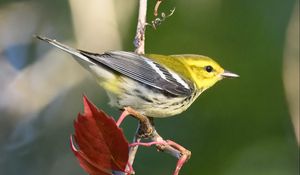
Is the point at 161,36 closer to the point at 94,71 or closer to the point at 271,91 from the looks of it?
the point at 271,91

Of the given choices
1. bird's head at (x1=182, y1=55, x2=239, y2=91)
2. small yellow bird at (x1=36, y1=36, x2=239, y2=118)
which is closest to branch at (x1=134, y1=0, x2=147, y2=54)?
small yellow bird at (x1=36, y1=36, x2=239, y2=118)

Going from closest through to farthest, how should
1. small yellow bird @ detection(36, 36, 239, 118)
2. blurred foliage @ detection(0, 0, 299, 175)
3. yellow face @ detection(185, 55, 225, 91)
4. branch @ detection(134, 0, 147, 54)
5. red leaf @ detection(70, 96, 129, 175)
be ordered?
red leaf @ detection(70, 96, 129, 175)
branch @ detection(134, 0, 147, 54)
small yellow bird @ detection(36, 36, 239, 118)
yellow face @ detection(185, 55, 225, 91)
blurred foliage @ detection(0, 0, 299, 175)

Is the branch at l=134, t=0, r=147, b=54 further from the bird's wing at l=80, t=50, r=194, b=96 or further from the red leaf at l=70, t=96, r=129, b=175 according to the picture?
the red leaf at l=70, t=96, r=129, b=175

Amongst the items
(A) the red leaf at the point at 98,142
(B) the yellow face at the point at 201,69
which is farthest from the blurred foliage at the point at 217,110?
(A) the red leaf at the point at 98,142

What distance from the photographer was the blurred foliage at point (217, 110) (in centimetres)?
406

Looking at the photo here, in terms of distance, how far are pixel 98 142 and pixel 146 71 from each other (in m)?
1.52

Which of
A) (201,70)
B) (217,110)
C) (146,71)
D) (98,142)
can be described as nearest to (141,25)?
(146,71)

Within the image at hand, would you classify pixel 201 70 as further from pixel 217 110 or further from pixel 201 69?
pixel 217 110

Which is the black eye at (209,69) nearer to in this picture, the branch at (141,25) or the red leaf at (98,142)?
the branch at (141,25)

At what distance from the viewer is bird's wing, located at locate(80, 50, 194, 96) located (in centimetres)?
261

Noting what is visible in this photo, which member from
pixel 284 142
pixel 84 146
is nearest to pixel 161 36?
pixel 284 142

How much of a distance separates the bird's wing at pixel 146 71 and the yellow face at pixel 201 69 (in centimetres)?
13

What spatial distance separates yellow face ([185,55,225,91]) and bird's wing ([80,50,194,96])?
0.13 meters

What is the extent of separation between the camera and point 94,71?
2.53 m
